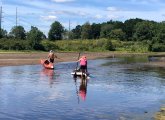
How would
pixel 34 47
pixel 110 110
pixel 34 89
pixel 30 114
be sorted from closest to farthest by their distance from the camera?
pixel 30 114 → pixel 110 110 → pixel 34 89 → pixel 34 47

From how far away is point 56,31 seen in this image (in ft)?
570

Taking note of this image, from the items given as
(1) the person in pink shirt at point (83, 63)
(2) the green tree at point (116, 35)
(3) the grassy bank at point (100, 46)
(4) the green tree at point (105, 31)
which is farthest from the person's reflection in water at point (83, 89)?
(4) the green tree at point (105, 31)

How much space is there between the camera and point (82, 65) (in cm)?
4144

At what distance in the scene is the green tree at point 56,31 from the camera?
563 feet

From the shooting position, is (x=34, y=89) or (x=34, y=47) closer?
(x=34, y=89)

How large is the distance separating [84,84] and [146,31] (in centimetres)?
14854

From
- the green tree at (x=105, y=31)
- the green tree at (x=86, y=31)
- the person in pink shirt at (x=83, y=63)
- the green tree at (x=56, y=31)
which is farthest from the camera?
the green tree at (x=86, y=31)

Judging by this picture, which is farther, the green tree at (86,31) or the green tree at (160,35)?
the green tree at (86,31)

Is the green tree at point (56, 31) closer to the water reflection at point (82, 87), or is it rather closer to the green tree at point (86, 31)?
the green tree at point (86, 31)

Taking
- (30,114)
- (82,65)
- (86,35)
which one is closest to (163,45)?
(86,35)

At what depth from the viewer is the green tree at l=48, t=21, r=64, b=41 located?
172m

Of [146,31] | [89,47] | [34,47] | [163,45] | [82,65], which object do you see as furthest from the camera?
[146,31]

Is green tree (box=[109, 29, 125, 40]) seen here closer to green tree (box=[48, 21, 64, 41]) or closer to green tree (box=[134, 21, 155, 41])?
green tree (box=[134, 21, 155, 41])

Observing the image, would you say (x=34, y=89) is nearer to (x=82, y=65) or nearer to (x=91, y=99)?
(x=91, y=99)
